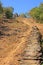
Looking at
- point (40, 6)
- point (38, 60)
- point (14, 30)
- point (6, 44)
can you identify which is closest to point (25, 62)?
point (38, 60)

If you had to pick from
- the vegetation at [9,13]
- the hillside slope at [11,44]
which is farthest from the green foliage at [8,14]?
the hillside slope at [11,44]

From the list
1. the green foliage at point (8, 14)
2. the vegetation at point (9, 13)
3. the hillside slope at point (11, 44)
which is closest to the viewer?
the hillside slope at point (11, 44)

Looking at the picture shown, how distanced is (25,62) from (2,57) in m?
2.79

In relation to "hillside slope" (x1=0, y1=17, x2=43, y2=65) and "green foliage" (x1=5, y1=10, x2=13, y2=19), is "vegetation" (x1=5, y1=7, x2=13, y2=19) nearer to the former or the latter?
"green foliage" (x1=5, y1=10, x2=13, y2=19)

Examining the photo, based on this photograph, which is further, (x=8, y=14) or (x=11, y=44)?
(x=8, y=14)

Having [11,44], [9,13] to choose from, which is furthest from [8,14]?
[11,44]

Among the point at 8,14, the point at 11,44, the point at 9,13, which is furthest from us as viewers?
the point at 9,13

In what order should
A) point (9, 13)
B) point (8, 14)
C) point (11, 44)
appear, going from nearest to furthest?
point (11, 44)
point (8, 14)
point (9, 13)

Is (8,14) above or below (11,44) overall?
above

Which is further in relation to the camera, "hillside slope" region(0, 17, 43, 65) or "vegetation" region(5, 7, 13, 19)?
"vegetation" region(5, 7, 13, 19)

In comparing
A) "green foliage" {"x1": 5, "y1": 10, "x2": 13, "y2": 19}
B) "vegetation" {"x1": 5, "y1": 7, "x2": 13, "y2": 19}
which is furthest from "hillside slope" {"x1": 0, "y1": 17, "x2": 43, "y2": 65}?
"vegetation" {"x1": 5, "y1": 7, "x2": 13, "y2": 19}

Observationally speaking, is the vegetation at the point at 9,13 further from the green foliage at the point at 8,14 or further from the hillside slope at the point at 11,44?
the hillside slope at the point at 11,44

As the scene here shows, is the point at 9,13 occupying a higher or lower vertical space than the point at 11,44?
higher

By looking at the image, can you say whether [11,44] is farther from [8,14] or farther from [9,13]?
[9,13]
